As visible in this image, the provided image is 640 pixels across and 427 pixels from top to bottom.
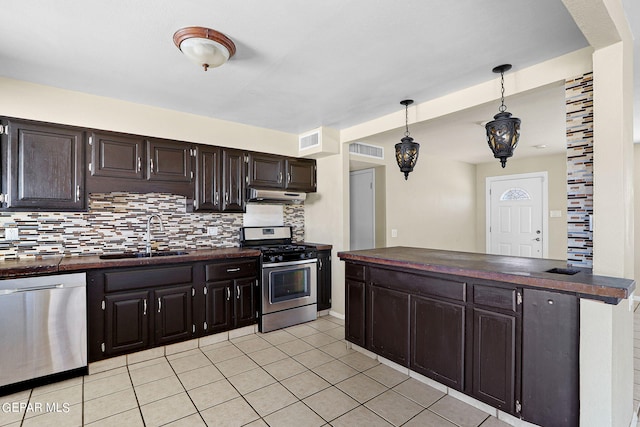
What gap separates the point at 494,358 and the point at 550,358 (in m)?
0.32

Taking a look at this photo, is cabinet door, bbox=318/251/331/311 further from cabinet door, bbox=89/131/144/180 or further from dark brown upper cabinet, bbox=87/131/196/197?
cabinet door, bbox=89/131/144/180

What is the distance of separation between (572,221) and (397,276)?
1284 millimetres

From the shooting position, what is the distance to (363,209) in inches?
205

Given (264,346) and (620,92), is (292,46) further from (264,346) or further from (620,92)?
(264,346)

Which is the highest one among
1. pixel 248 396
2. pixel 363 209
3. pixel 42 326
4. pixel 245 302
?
pixel 363 209

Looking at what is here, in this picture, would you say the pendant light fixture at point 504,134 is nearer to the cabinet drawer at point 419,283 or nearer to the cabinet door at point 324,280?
the cabinet drawer at point 419,283

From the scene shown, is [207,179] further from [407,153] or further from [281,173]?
[407,153]

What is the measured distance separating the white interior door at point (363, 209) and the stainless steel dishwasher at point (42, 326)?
3685mm

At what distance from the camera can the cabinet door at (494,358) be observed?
199 cm

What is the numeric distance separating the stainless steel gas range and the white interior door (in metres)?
1.32

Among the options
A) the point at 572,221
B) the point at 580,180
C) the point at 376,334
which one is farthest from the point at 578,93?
the point at 376,334

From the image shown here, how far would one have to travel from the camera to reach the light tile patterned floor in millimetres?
2094

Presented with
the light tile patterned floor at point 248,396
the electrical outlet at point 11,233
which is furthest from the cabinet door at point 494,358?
the electrical outlet at point 11,233

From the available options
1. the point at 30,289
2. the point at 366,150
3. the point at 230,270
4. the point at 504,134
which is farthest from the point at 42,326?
the point at 366,150
